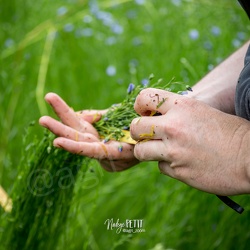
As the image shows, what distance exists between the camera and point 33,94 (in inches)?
116

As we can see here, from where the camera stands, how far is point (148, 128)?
4.88 ft

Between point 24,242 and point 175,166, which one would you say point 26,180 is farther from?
point 175,166

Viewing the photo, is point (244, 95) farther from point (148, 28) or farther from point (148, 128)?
point (148, 28)

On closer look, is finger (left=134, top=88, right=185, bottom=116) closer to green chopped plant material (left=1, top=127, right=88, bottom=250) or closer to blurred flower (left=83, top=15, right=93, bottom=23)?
green chopped plant material (left=1, top=127, right=88, bottom=250)

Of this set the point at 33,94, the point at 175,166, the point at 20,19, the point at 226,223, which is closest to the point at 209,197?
the point at 226,223

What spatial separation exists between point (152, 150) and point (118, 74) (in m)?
1.81

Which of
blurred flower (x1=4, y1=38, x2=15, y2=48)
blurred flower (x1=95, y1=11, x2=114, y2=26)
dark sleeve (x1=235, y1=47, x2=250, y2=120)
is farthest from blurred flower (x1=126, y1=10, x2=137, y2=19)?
dark sleeve (x1=235, y1=47, x2=250, y2=120)

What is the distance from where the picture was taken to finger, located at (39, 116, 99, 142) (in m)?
1.78

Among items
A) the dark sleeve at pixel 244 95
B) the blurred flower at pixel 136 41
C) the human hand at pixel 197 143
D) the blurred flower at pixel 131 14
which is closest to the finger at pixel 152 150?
the human hand at pixel 197 143

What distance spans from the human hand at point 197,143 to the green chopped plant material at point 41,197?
512 mm

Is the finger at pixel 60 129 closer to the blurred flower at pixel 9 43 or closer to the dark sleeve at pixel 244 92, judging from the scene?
the dark sleeve at pixel 244 92

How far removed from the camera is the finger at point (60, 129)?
5.85 feet

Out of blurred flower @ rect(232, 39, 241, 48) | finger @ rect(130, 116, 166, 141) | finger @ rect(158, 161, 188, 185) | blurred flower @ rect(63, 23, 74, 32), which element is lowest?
blurred flower @ rect(232, 39, 241, 48)

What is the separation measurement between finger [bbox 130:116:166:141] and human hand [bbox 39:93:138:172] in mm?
264
